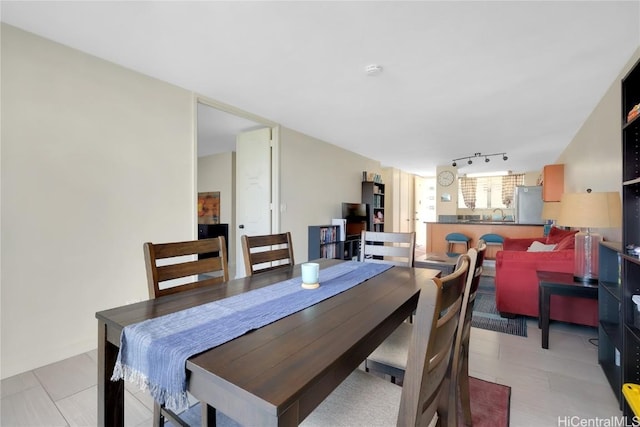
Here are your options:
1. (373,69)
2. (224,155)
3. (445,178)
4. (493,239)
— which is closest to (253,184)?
(224,155)

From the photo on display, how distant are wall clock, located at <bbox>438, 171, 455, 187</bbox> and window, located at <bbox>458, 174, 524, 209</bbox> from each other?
2.04 meters

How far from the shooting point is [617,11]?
5.57 ft

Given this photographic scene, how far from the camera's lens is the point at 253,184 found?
13.6 feet

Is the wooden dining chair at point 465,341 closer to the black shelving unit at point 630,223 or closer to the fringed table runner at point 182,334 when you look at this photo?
the fringed table runner at point 182,334

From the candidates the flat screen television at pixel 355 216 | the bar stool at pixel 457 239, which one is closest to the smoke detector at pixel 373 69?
the flat screen television at pixel 355 216

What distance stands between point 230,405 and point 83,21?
2473 millimetres

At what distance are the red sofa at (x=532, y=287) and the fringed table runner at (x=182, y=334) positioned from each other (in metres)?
2.44

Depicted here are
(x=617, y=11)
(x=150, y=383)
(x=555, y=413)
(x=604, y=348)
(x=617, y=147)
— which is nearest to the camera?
(x=150, y=383)

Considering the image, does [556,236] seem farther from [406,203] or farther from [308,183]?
[406,203]

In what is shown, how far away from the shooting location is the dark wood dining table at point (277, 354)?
2.10 feet

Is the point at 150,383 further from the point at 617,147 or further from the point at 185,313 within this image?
the point at 617,147

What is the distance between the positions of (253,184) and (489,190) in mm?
7722

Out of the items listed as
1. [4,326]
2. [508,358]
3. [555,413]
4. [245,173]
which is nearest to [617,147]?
[508,358]

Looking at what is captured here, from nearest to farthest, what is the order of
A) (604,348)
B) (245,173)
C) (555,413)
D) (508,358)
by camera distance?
(555,413) < (604,348) < (508,358) < (245,173)
